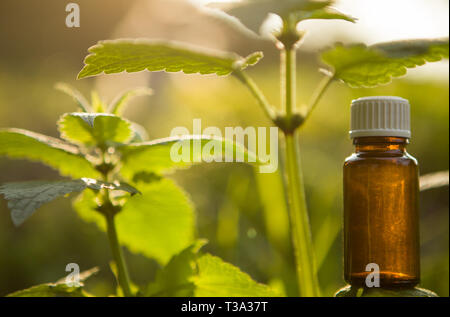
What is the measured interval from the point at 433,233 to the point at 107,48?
0.81 meters

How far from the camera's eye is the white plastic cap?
39cm

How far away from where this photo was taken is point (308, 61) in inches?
80.1

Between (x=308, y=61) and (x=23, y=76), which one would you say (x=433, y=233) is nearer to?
(x=308, y=61)

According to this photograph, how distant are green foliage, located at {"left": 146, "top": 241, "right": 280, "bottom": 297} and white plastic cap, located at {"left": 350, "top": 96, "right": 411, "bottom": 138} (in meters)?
0.18

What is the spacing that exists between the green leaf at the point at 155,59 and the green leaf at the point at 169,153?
0.06m

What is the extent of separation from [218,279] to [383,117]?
0.23m

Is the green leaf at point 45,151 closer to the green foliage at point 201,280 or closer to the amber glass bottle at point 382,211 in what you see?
the green foliage at point 201,280

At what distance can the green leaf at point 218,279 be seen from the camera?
460mm

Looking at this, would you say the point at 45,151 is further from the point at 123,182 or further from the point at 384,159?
the point at 384,159

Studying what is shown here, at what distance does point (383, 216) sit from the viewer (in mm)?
403

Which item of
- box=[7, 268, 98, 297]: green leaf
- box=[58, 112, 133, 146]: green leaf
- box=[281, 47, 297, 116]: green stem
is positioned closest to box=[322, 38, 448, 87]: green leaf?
box=[281, 47, 297, 116]: green stem

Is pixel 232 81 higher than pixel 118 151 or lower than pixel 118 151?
higher

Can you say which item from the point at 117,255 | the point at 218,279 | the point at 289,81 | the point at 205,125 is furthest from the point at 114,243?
the point at 205,125
